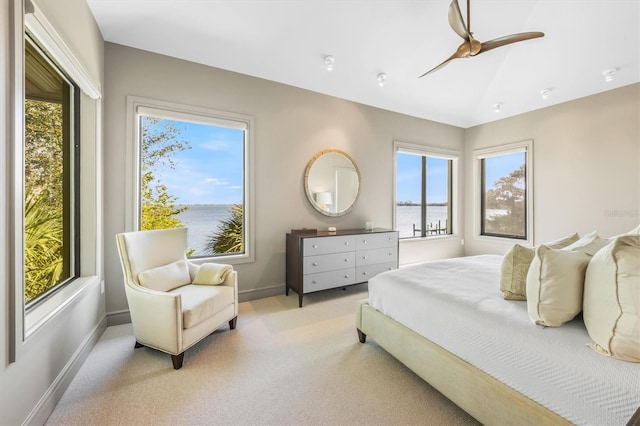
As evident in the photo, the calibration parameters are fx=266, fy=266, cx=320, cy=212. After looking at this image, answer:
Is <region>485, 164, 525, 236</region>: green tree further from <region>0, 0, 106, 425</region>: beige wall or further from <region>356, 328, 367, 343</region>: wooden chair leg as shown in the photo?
<region>0, 0, 106, 425</region>: beige wall

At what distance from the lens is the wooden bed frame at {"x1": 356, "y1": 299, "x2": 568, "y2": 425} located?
47.6 inches

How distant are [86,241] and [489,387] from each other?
3210 mm

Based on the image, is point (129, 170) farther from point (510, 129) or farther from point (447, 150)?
point (510, 129)

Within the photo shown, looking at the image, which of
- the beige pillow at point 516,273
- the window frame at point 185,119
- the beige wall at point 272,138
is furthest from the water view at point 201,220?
the beige pillow at point 516,273

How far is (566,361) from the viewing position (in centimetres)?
115

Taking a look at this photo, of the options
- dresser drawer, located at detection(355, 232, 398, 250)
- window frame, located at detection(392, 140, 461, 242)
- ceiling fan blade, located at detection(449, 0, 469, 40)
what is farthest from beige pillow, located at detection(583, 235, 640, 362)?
window frame, located at detection(392, 140, 461, 242)

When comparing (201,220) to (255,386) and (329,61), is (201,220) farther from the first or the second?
(329,61)

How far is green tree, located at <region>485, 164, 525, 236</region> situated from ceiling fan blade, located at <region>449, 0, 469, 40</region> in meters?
3.43

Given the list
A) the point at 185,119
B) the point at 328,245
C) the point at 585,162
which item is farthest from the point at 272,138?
the point at 585,162

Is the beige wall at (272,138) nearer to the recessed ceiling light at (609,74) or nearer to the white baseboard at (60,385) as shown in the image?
the white baseboard at (60,385)

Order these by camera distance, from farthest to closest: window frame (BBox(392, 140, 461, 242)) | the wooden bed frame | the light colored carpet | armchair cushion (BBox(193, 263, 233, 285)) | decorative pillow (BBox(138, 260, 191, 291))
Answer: window frame (BBox(392, 140, 461, 242)), armchair cushion (BBox(193, 263, 233, 285)), decorative pillow (BBox(138, 260, 191, 291)), the light colored carpet, the wooden bed frame

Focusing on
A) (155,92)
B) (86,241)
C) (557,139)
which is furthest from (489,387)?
(557,139)

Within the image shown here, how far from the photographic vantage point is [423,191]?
17.2 feet

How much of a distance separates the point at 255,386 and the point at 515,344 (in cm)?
159
